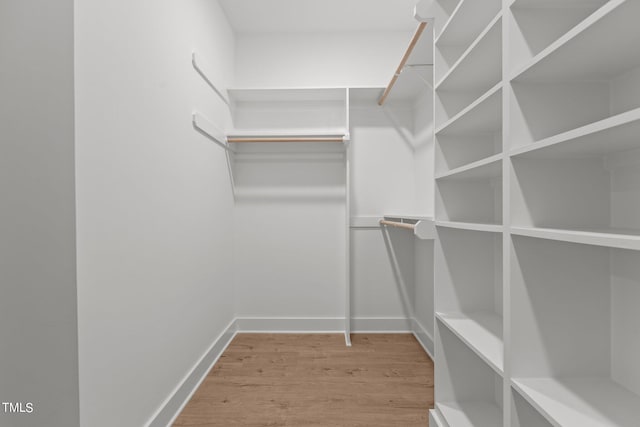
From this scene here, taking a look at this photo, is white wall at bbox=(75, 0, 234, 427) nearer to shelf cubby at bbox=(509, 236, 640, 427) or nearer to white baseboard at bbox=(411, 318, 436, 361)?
shelf cubby at bbox=(509, 236, 640, 427)

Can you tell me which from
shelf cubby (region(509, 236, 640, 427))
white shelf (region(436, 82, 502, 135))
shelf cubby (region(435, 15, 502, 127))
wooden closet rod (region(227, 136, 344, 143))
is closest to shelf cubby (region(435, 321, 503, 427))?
shelf cubby (region(509, 236, 640, 427))

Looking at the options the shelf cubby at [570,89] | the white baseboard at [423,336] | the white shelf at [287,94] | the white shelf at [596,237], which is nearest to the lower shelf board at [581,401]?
the white shelf at [596,237]

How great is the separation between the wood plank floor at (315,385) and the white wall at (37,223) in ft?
2.50

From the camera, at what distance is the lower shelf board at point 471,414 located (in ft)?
3.97

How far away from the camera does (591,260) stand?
84 centimetres

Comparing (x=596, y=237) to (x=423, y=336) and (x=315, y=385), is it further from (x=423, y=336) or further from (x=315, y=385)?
(x=423, y=336)

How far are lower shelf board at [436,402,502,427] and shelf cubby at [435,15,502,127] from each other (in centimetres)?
124

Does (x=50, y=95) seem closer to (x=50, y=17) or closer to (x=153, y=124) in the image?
(x=50, y=17)

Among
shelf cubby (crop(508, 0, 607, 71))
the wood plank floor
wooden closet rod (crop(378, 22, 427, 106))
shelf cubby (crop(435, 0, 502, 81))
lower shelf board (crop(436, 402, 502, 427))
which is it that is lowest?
the wood plank floor

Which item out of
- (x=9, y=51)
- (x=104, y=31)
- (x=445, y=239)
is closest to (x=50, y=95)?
(x=9, y=51)

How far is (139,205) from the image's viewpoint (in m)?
1.22

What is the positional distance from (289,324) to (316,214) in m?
0.96

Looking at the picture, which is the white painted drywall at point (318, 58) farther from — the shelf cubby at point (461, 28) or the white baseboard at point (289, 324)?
the white baseboard at point (289, 324)

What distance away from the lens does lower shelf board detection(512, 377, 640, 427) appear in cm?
67
